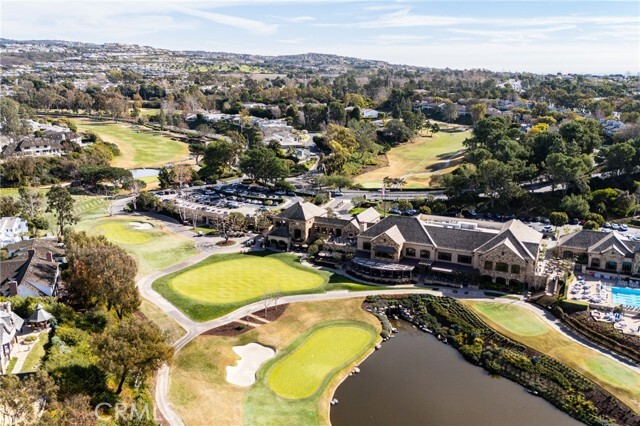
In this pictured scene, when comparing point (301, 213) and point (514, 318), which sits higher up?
point (301, 213)

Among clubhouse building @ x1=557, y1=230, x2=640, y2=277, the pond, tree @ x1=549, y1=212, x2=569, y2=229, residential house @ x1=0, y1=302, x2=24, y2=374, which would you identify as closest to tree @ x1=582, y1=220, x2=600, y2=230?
tree @ x1=549, y1=212, x2=569, y2=229

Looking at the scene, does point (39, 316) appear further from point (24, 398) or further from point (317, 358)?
point (317, 358)

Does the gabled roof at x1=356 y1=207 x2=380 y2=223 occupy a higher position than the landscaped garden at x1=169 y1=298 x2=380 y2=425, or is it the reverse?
the gabled roof at x1=356 y1=207 x2=380 y2=223

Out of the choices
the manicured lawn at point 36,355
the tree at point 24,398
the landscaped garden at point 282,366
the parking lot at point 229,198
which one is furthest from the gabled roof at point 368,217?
the tree at point 24,398

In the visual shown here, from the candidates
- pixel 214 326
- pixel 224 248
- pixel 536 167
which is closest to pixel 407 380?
pixel 214 326

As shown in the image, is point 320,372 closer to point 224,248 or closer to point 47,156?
point 224,248

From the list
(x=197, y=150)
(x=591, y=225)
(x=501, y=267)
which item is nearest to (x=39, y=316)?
(x=501, y=267)

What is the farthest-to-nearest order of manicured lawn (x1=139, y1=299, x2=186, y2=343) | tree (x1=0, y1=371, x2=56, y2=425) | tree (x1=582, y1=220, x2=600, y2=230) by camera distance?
tree (x1=582, y1=220, x2=600, y2=230), manicured lawn (x1=139, y1=299, x2=186, y2=343), tree (x1=0, y1=371, x2=56, y2=425)

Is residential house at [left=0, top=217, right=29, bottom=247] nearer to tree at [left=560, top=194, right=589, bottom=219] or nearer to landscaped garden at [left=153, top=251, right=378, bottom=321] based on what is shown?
landscaped garden at [left=153, top=251, right=378, bottom=321]
